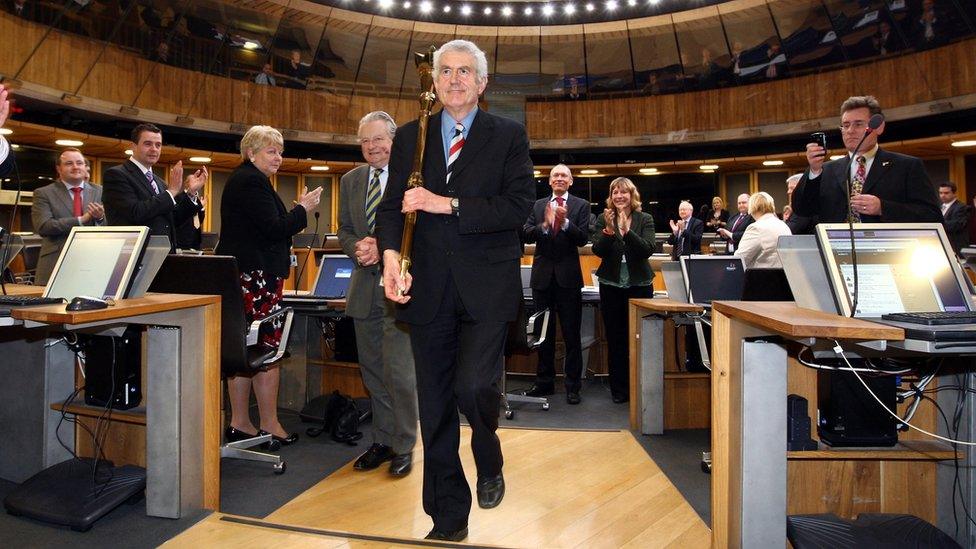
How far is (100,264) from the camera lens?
2.31 metres

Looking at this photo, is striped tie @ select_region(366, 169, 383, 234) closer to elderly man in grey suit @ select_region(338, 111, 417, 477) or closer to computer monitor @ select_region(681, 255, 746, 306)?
elderly man in grey suit @ select_region(338, 111, 417, 477)

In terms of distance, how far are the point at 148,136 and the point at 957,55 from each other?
10160mm

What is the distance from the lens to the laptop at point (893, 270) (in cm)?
159

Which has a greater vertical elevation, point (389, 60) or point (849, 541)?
point (389, 60)

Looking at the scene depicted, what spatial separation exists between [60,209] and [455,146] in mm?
3476

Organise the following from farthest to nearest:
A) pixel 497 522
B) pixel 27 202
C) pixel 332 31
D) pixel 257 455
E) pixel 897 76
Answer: pixel 332 31, pixel 897 76, pixel 27 202, pixel 257 455, pixel 497 522

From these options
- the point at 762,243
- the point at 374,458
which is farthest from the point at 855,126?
the point at 374,458

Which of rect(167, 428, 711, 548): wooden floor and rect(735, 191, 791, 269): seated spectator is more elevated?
rect(735, 191, 791, 269): seated spectator

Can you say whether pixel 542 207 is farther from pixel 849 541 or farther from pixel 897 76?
pixel 897 76

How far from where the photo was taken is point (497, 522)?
2309 mm

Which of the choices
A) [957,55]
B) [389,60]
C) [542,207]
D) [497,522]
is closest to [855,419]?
[497,522]

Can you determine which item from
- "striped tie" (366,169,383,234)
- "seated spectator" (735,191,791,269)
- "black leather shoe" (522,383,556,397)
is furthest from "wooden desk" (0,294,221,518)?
"seated spectator" (735,191,791,269)

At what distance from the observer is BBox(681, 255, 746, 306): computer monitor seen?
353cm

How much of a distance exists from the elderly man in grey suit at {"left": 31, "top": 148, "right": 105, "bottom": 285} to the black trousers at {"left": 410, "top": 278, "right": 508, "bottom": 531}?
308 cm
